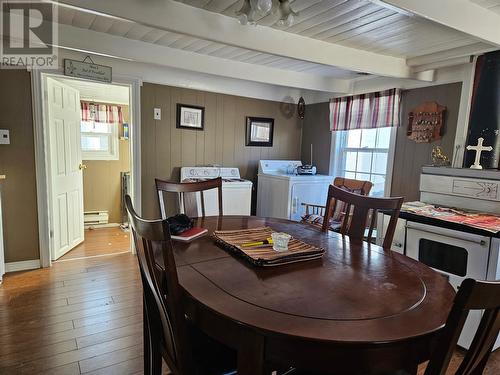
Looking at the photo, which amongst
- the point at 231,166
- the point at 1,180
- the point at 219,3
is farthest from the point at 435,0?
the point at 1,180

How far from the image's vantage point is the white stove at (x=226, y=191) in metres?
3.74

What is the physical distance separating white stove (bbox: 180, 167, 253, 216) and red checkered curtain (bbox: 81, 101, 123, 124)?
1.79 metres

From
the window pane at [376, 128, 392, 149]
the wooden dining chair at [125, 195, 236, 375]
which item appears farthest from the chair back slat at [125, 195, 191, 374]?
the window pane at [376, 128, 392, 149]

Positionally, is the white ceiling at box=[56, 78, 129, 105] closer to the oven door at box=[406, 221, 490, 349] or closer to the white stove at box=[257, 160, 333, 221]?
the white stove at box=[257, 160, 333, 221]

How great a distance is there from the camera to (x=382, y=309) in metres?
0.97

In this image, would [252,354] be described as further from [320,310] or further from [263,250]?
[263,250]

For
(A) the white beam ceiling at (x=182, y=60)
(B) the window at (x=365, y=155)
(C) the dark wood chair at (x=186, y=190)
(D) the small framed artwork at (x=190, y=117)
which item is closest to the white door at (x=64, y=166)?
(A) the white beam ceiling at (x=182, y=60)

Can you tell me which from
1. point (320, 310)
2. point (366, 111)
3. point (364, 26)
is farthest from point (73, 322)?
point (366, 111)

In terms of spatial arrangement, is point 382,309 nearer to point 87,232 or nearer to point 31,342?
point 31,342

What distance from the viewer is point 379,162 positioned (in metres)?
3.75

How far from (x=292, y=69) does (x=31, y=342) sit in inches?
134

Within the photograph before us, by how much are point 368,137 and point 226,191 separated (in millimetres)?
1883

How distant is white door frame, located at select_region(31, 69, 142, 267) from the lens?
296cm

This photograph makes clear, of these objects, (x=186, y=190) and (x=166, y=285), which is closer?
(x=166, y=285)
